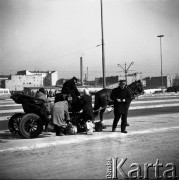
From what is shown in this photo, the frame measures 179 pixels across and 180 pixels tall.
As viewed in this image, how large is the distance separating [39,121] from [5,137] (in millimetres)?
1296

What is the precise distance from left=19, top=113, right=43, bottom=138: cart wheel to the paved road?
0.25 m

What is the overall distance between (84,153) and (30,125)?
8.34ft

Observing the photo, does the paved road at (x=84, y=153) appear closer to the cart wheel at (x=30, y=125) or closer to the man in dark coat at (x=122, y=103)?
the cart wheel at (x=30, y=125)

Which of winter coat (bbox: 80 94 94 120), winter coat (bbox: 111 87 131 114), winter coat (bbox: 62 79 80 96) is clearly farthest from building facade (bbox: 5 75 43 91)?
winter coat (bbox: 111 87 131 114)

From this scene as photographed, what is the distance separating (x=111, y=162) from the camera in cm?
548

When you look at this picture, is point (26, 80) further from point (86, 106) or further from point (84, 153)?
point (84, 153)

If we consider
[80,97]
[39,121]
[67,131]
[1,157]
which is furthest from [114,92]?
[1,157]

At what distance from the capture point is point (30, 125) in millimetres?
8164

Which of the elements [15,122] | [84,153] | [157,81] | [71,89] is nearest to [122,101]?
[71,89]

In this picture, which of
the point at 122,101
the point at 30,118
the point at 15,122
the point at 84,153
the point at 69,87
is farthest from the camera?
the point at 69,87

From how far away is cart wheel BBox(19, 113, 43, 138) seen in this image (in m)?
8.00

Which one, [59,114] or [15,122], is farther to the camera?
[15,122]

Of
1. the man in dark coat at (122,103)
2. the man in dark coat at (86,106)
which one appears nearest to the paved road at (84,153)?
the man in dark coat at (122,103)

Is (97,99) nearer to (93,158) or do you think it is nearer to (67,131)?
(67,131)
